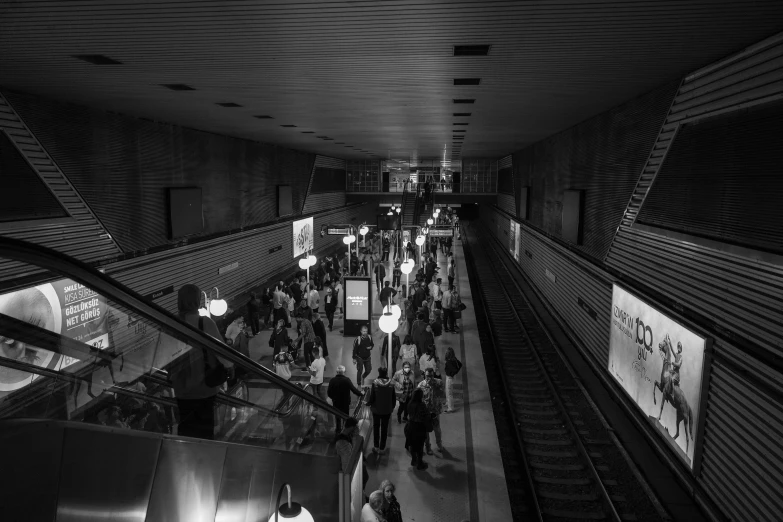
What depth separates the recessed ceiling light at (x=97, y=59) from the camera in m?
6.36

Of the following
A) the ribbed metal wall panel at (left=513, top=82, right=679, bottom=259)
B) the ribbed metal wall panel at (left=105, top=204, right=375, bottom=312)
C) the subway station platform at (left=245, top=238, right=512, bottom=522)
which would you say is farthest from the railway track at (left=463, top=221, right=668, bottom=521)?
the ribbed metal wall panel at (left=105, top=204, right=375, bottom=312)

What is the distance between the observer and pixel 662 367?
26.1 ft

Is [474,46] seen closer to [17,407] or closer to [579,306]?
[17,407]

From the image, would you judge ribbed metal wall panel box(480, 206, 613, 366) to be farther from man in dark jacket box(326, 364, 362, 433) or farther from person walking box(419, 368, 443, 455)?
man in dark jacket box(326, 364, 362, 433)

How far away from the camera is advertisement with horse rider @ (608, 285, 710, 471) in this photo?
6.98 m

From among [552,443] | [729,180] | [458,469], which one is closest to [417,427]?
[458,469]

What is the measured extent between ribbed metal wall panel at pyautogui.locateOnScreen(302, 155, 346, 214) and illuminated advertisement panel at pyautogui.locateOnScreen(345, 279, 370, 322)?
568 inches

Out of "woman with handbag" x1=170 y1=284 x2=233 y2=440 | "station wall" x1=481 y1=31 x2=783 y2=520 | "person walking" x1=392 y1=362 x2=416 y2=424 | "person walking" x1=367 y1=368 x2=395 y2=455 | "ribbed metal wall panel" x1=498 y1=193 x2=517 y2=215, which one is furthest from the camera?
"ribbed metal wall panel" x1=498 y1=193 x2=517 y2=215

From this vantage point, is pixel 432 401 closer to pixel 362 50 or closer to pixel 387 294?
pixel 387 294

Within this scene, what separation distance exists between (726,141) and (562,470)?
5.28m

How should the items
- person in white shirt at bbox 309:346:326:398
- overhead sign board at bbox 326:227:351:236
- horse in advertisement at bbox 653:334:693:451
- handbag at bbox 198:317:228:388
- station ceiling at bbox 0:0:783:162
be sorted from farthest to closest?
overhead sign board at bbox 326:227:351:236, person in white shirt at bbox 309:346:326:398, horse in advertisement at bbox 653:334:693:451, handbag at bbox 198:317:228:388, station ceiling at bbox 0:0:783:162

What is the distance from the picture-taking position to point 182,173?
14.5 metres

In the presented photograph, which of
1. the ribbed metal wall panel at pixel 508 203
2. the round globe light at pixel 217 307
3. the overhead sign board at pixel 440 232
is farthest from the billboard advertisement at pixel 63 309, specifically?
the ribbed metal wall panel at pixel 508 203

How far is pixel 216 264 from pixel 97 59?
33.1 ft
